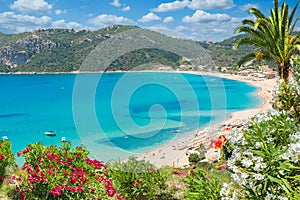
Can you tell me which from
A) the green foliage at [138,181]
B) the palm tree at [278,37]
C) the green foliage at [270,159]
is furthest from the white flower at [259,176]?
the palm tree at [278,37]

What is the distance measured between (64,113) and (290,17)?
5804cm

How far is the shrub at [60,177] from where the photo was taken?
20.6ft

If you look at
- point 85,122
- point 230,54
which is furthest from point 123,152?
point 230,54

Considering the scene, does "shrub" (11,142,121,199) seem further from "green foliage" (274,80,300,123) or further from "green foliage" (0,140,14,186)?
"green foliage" (274,80,300,123)

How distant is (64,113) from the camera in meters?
63.5

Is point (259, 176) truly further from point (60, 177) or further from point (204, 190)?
point (60, 177)

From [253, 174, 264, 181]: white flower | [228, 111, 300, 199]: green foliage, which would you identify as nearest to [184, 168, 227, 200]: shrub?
[228, 111, 300, 199]: green foliage

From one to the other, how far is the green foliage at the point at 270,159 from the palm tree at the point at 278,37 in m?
6.67

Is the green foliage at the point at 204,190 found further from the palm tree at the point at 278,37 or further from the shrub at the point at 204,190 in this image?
the palm tree at the point at 278,37

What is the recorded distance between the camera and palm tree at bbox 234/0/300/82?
10.5 metres

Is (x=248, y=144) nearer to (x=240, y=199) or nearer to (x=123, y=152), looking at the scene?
(x=240, y=199)

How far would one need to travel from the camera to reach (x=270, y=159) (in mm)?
3391

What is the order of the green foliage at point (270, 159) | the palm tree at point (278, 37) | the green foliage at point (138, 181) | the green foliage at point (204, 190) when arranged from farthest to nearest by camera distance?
the palm tree at point (278, 37)
the green foliage at point (138, 181)
the green foliage at point (204, 190)
the green foliage at point (270, 159)

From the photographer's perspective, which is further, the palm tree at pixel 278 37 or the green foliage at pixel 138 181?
the palm tree at pixel 278 37
